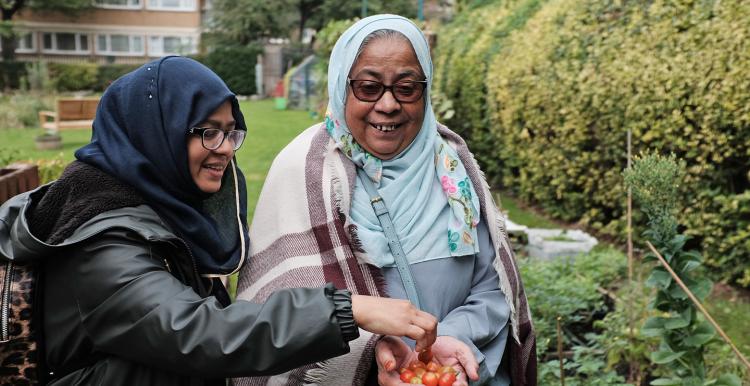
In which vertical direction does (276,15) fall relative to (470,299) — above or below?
below

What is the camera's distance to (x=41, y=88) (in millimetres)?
23906

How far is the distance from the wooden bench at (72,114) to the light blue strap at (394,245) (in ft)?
44.9

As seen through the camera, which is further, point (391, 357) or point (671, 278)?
point (671, 278)

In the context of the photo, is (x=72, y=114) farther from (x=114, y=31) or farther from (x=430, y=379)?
(x=114, y=31)

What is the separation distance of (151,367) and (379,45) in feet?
3.90

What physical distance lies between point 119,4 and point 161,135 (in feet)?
144

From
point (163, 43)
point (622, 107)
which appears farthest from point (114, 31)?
point (622, 107)

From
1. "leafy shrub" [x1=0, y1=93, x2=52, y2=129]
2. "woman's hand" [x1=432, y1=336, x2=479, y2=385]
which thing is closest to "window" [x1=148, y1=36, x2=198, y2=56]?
"leafy shrub" [x1=0, y1=93, x2=52, y2=129]

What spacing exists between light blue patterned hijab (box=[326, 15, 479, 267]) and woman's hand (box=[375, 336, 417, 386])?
271 mm

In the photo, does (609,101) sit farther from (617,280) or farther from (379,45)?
(379,45)

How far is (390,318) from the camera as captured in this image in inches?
74.4

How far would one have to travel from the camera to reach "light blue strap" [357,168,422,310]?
2.46 meters

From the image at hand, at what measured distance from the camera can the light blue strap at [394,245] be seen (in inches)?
97.0

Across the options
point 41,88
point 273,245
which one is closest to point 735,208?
point 273,245
